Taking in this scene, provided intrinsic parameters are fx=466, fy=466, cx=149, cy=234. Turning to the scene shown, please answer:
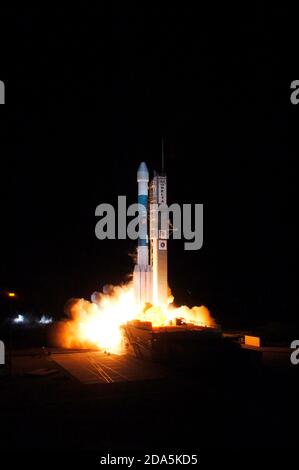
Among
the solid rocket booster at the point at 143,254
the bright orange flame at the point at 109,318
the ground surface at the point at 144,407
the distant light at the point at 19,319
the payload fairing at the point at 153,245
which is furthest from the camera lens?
the distant light at the point at 19,319

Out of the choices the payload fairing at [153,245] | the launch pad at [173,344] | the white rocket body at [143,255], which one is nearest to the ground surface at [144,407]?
the launch pad at [173,344]

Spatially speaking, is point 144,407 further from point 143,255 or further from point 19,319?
point 19,319

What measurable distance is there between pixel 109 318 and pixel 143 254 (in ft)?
24.5

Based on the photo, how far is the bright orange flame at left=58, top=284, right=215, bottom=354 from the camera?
40750 mm

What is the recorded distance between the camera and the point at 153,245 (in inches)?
1671

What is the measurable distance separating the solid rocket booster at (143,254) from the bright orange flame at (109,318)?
1712 millimetres

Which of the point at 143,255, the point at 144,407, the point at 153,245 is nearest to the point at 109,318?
the point at 143,255

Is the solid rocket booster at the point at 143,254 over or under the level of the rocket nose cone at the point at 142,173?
under

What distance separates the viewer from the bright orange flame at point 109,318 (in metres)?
40.8

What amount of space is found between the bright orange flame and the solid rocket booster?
5.62 ft

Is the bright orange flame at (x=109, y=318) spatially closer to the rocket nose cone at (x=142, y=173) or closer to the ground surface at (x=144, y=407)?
the ground surface at (x=144, y=407)

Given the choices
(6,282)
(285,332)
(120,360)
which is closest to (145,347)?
(120,360)

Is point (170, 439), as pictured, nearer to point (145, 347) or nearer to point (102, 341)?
point (145, 347)

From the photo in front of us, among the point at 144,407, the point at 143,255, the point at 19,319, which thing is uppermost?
the point at 19,319
